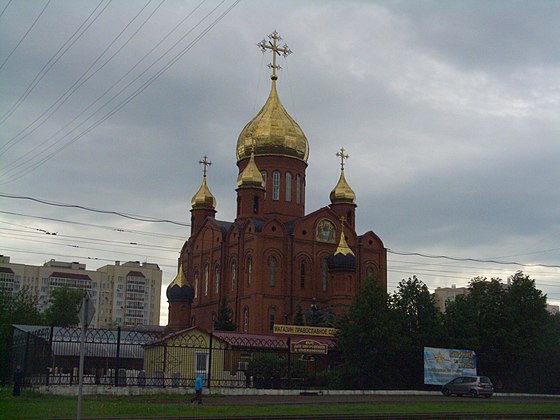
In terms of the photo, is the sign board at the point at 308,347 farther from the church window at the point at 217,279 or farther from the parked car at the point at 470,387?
the church window at the point at 217,279

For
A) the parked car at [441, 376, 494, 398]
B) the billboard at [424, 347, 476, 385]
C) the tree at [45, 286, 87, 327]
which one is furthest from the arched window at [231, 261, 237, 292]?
the tree at [45, 286, 87, 327]

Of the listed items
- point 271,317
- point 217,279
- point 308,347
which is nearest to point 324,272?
point 271,317

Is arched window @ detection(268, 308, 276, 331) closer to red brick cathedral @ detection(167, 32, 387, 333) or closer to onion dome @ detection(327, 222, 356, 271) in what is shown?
red brick cathedral @ detection(167, 32, 387, 333)

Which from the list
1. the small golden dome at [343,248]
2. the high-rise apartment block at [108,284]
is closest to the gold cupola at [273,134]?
the small golden dome at [343,248]

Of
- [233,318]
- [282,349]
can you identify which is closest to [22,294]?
[233,318]

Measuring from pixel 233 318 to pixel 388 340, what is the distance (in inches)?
771

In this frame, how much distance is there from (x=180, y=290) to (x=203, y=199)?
8952 millimetres

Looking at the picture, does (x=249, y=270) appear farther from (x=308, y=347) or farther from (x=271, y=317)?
(x=308, y=347)

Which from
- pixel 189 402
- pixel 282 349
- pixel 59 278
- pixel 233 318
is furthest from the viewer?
pixel 59 278

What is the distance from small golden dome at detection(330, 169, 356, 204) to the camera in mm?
60062

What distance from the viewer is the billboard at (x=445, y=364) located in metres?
34.8

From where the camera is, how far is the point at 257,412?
19.2 meters

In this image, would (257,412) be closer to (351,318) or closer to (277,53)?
(351,318)

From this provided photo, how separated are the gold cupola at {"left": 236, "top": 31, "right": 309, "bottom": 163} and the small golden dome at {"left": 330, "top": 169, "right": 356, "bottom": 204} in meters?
3.90
